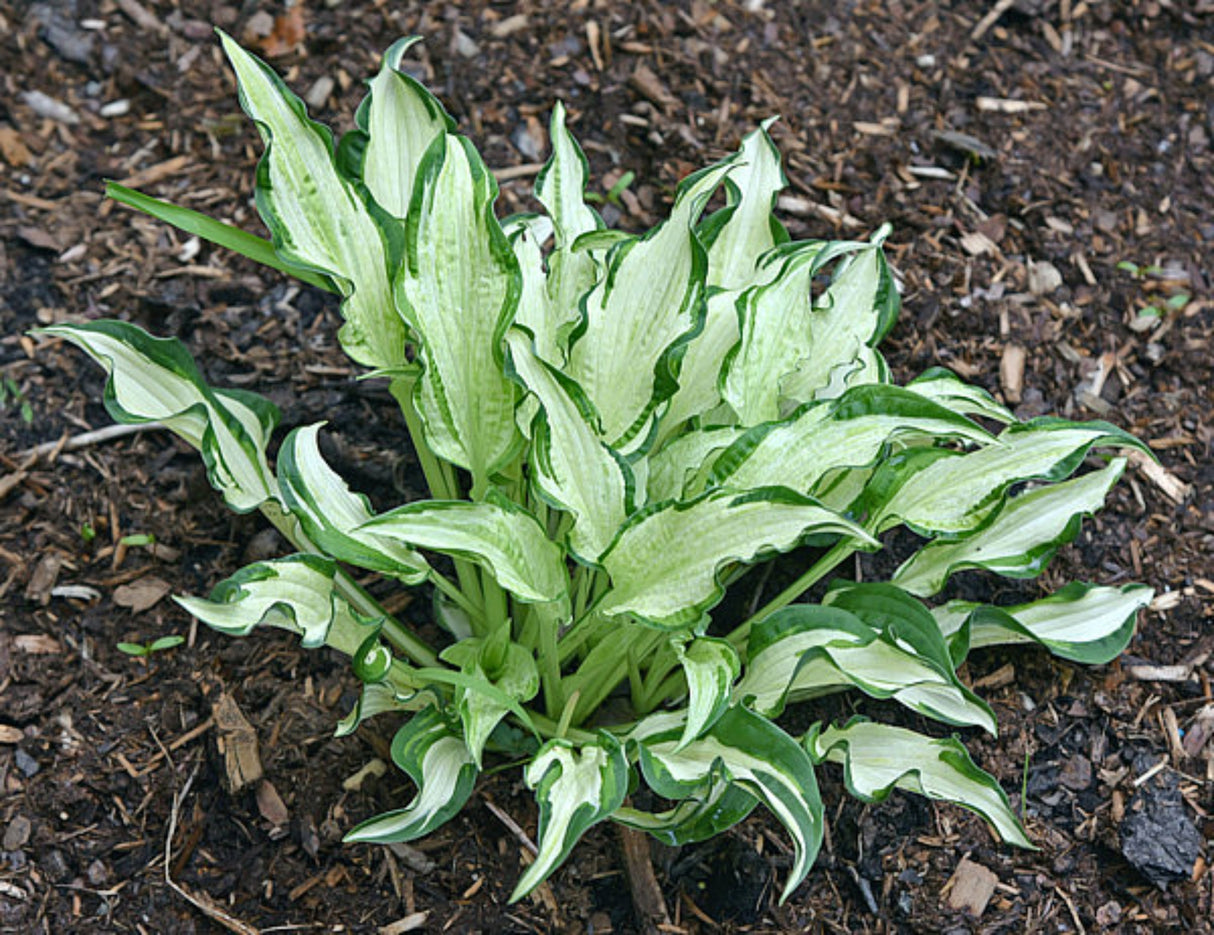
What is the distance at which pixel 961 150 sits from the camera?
2.88 metres

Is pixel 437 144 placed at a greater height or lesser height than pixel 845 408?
greater

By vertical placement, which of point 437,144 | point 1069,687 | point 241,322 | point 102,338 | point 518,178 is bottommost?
point 1069,687

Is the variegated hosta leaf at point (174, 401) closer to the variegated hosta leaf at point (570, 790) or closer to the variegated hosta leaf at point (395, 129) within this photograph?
the variegated hosta leaf at point (395, 129)

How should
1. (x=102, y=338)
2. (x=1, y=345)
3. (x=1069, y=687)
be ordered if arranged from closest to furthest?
(x=102, y=338) → (x=1069, y=687) → (x=1, y=345)

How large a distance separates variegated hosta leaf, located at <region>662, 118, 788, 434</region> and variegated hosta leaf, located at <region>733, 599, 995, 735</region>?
38 cm

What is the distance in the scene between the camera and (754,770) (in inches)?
65.6

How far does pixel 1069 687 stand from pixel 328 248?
4.66 feet

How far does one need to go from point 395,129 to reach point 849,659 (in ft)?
3.43

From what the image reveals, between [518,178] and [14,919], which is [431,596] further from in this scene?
[518,178]

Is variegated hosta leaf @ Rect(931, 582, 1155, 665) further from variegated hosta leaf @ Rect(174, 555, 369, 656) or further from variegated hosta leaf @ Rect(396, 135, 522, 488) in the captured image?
variegated hosta leaf @ Rect(174, 555, 369, 656)

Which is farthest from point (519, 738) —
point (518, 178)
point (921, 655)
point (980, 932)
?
Answer: point (518, 178)

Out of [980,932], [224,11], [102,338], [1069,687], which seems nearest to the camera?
[102,338]

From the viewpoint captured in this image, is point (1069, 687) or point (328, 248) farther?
point (1069, 687)

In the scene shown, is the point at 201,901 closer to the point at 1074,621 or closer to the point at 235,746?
the point at 235,746
